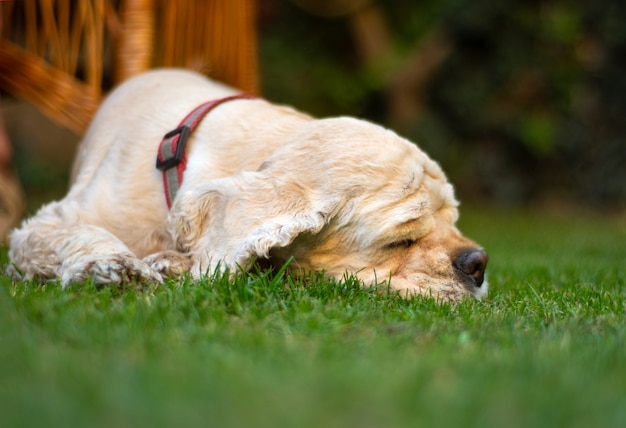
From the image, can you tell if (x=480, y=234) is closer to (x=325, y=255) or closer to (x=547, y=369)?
(x=325, y=255)

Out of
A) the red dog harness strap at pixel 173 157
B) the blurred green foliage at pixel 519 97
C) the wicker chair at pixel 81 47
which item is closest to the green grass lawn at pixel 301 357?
the red dog harness strap at pixel 173 157

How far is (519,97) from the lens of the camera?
10.3m

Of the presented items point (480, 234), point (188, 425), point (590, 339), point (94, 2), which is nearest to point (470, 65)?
point (480, 234)

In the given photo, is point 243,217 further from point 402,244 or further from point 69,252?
point 69,252

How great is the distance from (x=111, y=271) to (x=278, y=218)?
0.61 m

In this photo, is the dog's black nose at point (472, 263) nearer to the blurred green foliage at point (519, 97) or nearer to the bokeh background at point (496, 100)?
the bokeh background at point (496, 100)

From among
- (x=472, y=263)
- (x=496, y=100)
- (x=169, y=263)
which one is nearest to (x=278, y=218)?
(x=169, y=263)

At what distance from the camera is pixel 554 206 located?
10422 millimetres

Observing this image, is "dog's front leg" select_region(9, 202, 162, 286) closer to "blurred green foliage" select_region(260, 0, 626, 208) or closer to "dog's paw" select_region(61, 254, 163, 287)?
"dog's paw" select_region(61, 254, 163, 287)

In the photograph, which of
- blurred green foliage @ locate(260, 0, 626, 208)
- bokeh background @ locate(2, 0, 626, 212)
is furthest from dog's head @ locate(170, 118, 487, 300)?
blurred green foliage @ locate(260, 0, 626, 208)

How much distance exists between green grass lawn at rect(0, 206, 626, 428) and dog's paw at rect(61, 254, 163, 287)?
10cm

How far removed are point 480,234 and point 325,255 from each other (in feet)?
12.4

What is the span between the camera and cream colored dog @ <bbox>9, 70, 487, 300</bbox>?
9.57 ft

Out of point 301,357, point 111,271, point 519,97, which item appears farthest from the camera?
point 519,97
